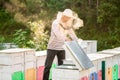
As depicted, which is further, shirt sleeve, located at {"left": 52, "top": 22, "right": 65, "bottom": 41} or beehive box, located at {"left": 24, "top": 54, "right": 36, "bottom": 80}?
beehive box, located at {"left": 24, "top": 54, "right": 36, "bottom": 80}

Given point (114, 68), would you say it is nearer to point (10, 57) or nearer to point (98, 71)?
point (98, 71)

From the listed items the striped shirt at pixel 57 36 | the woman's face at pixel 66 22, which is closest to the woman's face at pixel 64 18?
the woman's face at pixel 66 22

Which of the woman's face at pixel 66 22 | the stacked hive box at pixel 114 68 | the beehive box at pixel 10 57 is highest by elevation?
the woman's face at pixel 66 22

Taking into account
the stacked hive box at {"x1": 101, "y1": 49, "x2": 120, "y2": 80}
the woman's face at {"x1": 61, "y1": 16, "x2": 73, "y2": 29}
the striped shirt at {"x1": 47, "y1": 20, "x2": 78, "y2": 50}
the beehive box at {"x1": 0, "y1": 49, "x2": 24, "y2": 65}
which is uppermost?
the woman's face at {"x1": 61, "y1": 16, "x2": 73, "y2": 29}

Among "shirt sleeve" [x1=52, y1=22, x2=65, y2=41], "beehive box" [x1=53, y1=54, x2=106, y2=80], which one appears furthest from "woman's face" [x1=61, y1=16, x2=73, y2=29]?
"beehive box" [x1=53, y1=54, x2=106, y2=80]

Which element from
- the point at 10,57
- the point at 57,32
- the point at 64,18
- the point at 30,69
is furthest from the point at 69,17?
the point at 30,69

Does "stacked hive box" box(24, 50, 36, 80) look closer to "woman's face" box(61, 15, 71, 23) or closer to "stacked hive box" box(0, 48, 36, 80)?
"stacked hive box" box(0, 48, 36, 80)

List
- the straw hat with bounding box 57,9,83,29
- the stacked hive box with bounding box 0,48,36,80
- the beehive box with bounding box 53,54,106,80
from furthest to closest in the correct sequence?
the stacked hive box with bounding box 0,48,36,80 → the straw hat with bounding box 57,9,83,29 → the beehive box with bounding box 53,54,106,80

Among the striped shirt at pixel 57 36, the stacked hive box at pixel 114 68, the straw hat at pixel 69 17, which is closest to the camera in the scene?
the straw hat at pixel 69 17

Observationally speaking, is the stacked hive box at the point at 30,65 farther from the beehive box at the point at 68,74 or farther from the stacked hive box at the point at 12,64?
the beehive box at the point at 68,74

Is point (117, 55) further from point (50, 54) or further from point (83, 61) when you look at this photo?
point (83, 61)

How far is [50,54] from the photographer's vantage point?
7.46m

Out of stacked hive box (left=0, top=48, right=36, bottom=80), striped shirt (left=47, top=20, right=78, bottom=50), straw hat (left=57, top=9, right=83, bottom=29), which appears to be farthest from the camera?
stacked hive box (left=0, top=48, right=36, bottom=80)

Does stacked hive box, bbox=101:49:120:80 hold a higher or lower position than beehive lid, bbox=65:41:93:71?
lower
